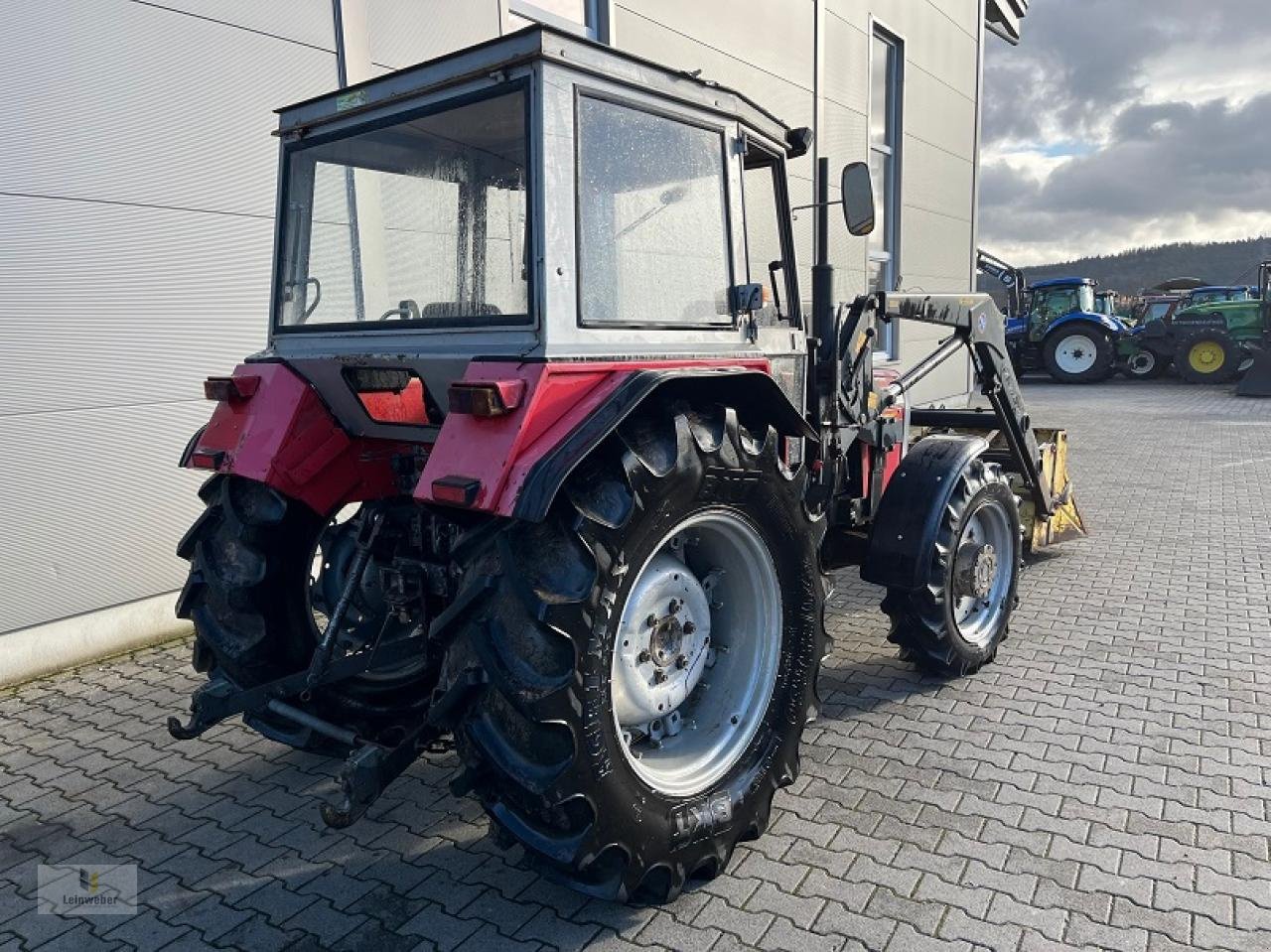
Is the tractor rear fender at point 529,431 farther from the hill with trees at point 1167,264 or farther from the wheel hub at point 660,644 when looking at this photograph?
the hill with trees at point 1167,264

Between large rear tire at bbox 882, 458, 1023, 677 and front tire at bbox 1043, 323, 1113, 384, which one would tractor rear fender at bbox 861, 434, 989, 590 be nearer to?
large rear tire at bbox 882, 458, 1023, 677

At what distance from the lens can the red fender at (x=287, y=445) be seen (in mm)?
3158

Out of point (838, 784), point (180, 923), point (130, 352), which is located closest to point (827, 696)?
point (838, 784)

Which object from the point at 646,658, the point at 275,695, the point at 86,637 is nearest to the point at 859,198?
the point at 646,658

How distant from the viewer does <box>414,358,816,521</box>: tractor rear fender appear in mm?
2332

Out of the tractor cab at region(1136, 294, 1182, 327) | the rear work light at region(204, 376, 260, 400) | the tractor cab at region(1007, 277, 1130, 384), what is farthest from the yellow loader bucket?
the tractor cab at region(1136, 294, 1182, 327)

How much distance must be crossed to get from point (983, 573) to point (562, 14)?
5.36 metres

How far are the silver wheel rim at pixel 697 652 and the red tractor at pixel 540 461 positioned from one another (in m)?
0.01

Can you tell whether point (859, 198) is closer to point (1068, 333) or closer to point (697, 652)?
point (697, 652)

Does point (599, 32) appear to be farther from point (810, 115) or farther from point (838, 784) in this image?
point (838, 784)

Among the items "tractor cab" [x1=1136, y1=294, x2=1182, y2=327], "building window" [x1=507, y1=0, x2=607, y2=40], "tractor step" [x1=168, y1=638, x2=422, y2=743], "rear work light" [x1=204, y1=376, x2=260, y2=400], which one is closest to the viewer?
"tractor step" [x1=168, y1=638, x2=422, y2=743]

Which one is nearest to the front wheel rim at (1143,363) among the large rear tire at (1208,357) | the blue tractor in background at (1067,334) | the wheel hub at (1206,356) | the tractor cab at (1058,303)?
the blue tractor in background at (1067,334)

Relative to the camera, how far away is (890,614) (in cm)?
420
